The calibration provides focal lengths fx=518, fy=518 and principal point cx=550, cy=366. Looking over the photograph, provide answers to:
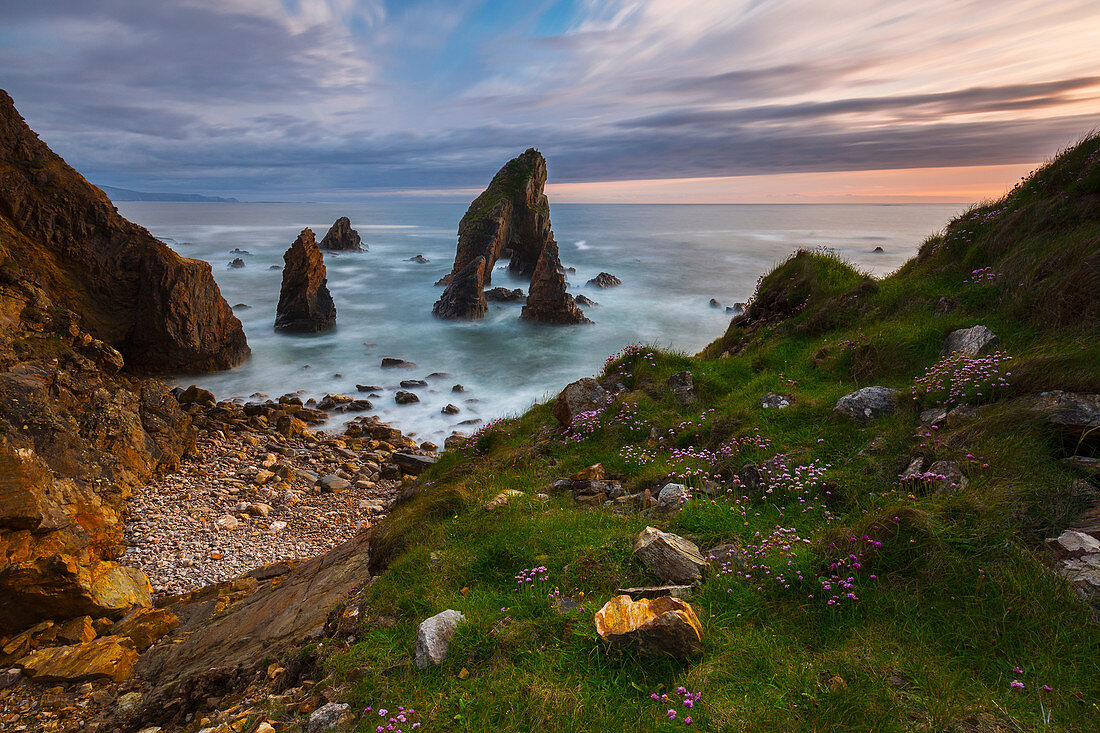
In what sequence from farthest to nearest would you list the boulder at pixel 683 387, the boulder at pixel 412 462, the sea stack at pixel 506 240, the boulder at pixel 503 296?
the boulder at pixel 503 296 < the sea stack at pixel 506 240 < the boulder at pixel 412 462 < the boulder at pixel 683 387

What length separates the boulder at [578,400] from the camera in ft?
32.6

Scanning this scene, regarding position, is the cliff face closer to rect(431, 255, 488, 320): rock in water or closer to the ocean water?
the ocean water

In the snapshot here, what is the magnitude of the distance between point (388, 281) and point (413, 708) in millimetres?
63849

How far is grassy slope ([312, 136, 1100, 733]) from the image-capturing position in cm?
349

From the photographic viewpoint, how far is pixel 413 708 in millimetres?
4023

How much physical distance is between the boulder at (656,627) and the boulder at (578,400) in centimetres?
556

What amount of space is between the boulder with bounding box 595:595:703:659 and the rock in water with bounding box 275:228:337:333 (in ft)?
126

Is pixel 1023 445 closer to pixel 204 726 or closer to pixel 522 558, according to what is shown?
pixel 522 558

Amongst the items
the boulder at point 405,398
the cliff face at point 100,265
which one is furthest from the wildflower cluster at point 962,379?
the cliff face at point 100,265

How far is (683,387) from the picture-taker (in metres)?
10.2

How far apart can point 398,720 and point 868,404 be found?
6865mm

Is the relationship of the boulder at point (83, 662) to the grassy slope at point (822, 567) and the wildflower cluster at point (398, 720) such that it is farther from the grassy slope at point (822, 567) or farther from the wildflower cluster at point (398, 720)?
the wildflower cluster at point (398, 720)

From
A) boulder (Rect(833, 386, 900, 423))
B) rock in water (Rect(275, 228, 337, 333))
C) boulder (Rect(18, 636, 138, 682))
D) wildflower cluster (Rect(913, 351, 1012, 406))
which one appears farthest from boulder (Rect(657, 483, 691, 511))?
rock in water (Rect(275, 228, 337, 333))

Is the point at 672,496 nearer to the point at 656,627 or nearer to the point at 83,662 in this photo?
the point at 656,627
